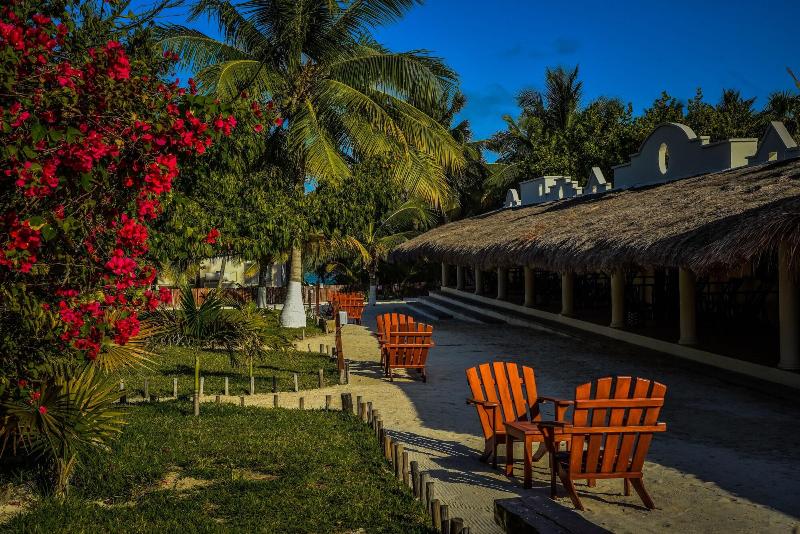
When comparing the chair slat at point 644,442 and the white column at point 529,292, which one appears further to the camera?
the white column at point 529,292

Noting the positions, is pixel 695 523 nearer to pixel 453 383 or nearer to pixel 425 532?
pixel 425 532

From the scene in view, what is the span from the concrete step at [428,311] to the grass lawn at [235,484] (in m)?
15.3

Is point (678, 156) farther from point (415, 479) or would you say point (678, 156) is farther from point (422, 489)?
point (422, 489)

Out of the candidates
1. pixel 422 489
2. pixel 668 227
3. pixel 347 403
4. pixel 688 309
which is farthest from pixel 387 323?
pixel 422 489

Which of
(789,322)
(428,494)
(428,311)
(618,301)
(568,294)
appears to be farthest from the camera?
(428,311)

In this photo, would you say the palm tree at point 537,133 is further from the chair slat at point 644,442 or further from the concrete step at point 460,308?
the chair slat at point 644,442

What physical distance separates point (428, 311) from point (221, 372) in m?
14.2

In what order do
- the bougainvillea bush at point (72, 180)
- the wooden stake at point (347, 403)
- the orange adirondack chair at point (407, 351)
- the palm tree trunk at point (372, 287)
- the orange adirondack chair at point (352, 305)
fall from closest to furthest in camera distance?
the bougainvillea bush at point (72, 180) → the wooden stake at point (347, 403) → the orange adirondack chair at point (407, 351) → the orange adirondack chair at point (352, 305) → the palm tree trunk at point (372, 287)

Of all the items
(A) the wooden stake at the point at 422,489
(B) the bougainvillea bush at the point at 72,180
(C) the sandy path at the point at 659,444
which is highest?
(B) the bougainvillea bush at the point at 72,180

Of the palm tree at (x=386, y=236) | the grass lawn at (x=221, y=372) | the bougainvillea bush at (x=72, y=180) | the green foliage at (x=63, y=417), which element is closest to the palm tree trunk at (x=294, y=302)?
the grass lawn at (x=221, y=372)

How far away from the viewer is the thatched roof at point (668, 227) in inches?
359

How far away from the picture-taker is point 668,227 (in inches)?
450

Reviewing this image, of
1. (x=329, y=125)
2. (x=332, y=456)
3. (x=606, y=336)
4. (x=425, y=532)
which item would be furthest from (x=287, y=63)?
(x=425, y=532)

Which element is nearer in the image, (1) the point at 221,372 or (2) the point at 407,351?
(2) the point at 407,351
